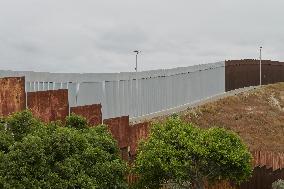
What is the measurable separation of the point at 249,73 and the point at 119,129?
55.7 metres

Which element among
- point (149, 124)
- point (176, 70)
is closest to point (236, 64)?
point (176, 70)

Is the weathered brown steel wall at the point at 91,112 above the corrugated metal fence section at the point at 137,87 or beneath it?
beneath

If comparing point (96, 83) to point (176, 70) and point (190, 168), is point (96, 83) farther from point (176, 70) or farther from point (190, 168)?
point (176, 70)

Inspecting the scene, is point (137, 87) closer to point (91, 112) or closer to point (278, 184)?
point (278, 184)

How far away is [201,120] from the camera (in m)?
Answer: 47.3

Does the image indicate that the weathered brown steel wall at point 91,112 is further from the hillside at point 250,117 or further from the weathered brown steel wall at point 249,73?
the weathered brown steel wall at point 249,73

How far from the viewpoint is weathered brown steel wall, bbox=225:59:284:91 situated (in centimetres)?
6512

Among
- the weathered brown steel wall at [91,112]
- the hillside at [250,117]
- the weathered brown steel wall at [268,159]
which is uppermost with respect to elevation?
the weathered brown steel wall at [91,112]

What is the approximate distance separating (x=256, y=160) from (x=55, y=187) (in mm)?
18641

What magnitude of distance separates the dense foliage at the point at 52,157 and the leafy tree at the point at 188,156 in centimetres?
278

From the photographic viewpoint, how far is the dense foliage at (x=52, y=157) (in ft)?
40.2

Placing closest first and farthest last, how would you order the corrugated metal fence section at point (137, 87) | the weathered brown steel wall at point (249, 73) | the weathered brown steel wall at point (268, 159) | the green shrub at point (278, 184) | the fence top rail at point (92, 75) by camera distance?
the fence top rail at point (92, 75), the green shrub at point (278, 184), the corrugated metal fence section at point (137, 87), the weathered brown steel wall at point (268, 159), the weathered brown steel wall at point (249, 73)

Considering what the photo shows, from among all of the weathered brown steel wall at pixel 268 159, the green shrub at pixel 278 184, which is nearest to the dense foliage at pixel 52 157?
the green shrub at pixel 278 184

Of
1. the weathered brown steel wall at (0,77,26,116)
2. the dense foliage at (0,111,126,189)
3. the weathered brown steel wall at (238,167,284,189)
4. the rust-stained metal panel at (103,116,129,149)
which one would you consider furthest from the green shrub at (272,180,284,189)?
the weathered brown steel wall at (0,77,26,116)
